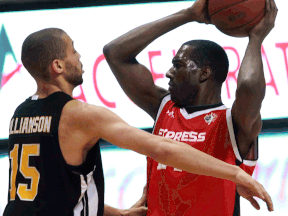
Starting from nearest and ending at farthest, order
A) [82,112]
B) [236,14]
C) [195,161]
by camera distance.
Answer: [195,161]
[82,112]
[236,14]

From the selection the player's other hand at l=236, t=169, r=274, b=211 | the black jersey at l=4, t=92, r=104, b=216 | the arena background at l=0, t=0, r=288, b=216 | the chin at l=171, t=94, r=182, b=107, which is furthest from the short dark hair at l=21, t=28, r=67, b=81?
the arena background at l=0, t=0, r=288, b=216

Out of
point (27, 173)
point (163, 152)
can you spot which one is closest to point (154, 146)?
point (163, 152)

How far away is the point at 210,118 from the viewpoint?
2.43 meters

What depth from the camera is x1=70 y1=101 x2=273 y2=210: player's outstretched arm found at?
1.69 meters

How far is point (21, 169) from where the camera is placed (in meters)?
1.97

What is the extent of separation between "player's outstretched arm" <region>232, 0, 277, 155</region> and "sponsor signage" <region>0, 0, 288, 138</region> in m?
2.97

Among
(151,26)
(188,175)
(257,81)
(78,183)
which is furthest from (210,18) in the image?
(78,183)

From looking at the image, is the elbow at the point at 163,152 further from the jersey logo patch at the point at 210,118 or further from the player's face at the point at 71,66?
the jersey logo patch at the point at 210,118

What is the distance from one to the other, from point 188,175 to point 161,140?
598 millimetres

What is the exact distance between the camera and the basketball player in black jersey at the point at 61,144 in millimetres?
1813

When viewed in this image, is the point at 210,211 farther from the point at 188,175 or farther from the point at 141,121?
the point at 141,121

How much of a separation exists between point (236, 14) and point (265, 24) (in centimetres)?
17

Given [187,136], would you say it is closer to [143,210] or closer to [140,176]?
[143,210]

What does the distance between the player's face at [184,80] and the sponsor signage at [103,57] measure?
8.95 ft
